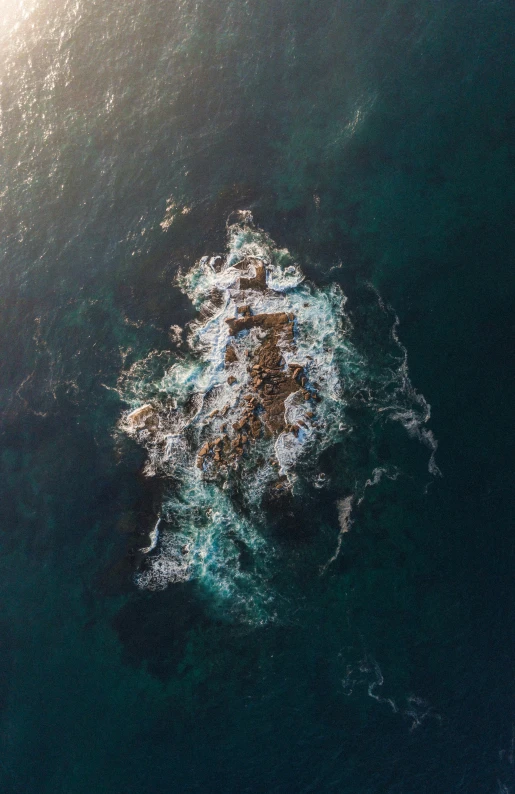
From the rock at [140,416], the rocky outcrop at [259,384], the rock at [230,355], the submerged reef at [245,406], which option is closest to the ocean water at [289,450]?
the submerged reef at [245,406]

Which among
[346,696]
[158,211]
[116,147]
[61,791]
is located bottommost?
[61,791]

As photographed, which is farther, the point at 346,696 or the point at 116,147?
the point at 116,147

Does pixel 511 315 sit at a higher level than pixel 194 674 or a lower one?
higher

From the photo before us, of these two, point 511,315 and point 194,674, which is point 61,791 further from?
point 511,315

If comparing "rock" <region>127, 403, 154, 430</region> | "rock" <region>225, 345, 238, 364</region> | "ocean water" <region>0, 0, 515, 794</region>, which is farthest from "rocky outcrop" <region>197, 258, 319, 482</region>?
"rock" <region>127, 403, 154, 430</region>

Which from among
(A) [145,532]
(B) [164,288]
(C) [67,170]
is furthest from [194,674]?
(C) [67,170]

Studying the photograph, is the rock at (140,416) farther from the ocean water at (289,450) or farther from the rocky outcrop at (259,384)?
the rocky outcrop at (259,384)
